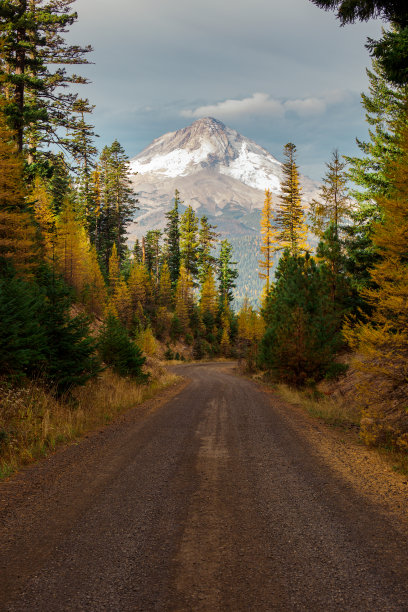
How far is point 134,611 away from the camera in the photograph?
2637 mm

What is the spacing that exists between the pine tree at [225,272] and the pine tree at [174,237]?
29.4ft

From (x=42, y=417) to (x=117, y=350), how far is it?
23.9 ft

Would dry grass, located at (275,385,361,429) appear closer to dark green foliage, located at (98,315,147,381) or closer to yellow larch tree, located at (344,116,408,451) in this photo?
yellow larch tree, located at (344,116,408,451)

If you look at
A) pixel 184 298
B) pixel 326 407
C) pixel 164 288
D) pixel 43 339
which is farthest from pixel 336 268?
pixel 184 298

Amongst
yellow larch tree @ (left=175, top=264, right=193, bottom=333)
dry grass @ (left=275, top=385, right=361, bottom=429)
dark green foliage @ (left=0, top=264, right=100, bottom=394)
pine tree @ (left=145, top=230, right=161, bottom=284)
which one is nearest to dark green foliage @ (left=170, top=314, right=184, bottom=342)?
yellow larch tree @ (left=175, top=264, right=193, bottom=333)

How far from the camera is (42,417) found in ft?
27.0

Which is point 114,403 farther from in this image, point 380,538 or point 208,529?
point 380,538

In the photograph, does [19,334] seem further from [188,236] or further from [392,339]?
[188,236]

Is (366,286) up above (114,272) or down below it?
below

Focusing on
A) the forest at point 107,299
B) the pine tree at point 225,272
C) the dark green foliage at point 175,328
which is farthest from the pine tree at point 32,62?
the pine tree at point 225,272

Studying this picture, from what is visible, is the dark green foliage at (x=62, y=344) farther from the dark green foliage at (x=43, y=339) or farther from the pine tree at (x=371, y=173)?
the pine tree at (x=371, y=173)

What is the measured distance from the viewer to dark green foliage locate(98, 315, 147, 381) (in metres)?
15.0

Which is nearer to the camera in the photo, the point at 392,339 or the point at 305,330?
the point at 392,339

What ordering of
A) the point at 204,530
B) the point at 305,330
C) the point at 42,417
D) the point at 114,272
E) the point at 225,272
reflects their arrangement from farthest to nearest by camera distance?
1. the point at 225,272
2. the point at 114,272
3. the point at 305,330
4. the point at 42,417
5. the point at 204,530
